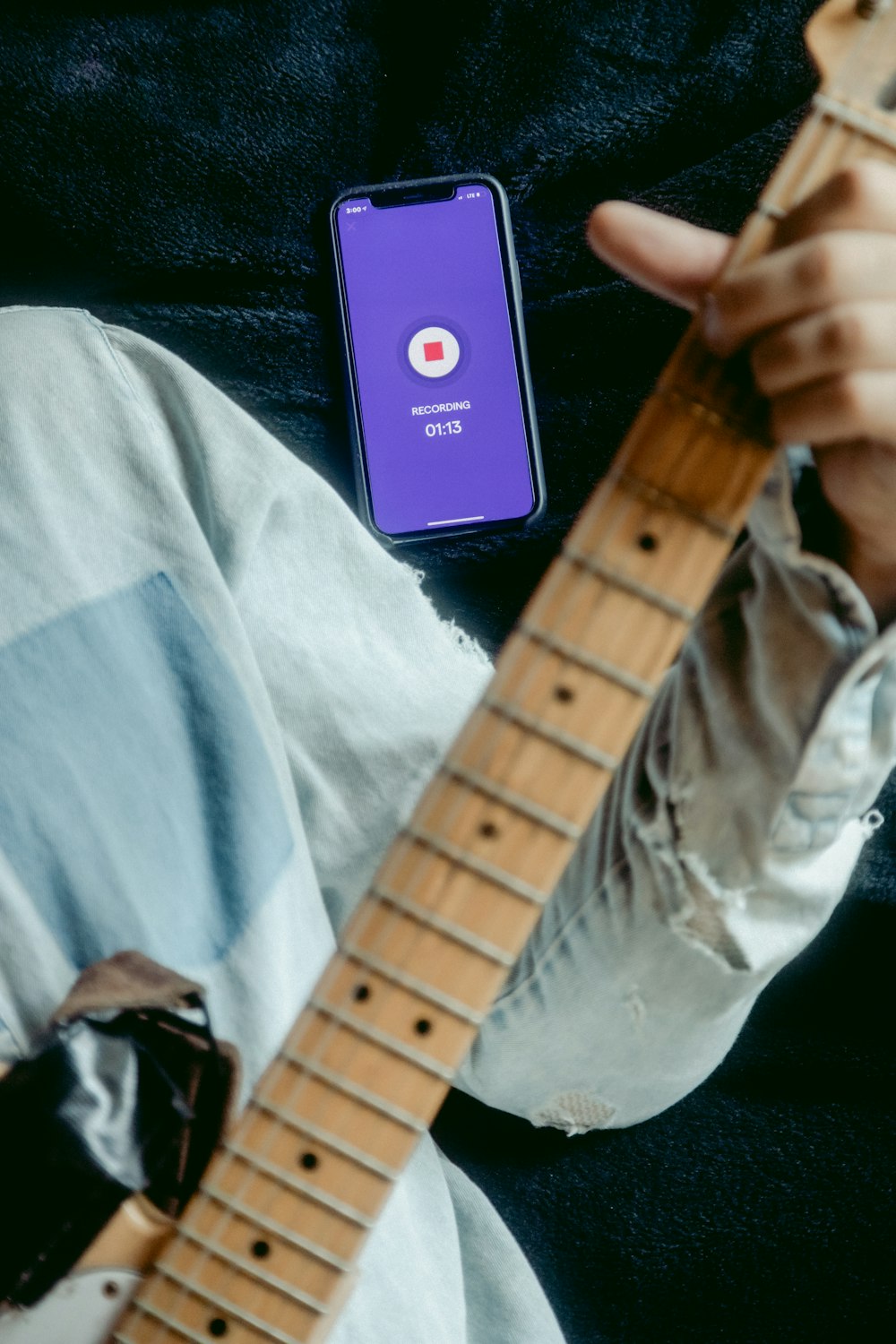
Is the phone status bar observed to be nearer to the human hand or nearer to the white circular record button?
the white circular record button

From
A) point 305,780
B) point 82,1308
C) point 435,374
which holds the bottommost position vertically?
point 82,1308

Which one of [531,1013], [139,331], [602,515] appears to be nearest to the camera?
[602,515]

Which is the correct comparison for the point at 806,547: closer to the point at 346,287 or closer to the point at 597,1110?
the point at 597,1110

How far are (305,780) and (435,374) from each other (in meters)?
0.35

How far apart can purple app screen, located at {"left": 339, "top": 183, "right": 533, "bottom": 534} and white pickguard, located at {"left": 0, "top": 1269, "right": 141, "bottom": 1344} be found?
1.73 feet

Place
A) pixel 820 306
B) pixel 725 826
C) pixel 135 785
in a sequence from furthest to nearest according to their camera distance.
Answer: pixel 135 785, pixel 725 826, pixel 820 306

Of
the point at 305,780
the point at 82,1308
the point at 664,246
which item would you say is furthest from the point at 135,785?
the point at 664,246

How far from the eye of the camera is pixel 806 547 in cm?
34

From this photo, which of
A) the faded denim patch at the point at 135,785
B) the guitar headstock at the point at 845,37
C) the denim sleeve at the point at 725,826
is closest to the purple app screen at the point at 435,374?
the faded denim patch at the point at 135,785

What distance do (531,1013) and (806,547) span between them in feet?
0.92

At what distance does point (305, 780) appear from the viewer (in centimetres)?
60

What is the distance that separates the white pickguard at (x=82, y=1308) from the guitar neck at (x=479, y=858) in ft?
0.06

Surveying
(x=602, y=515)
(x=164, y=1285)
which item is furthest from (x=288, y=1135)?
(x=602, y=515)

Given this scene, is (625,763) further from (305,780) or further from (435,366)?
(435,366)
